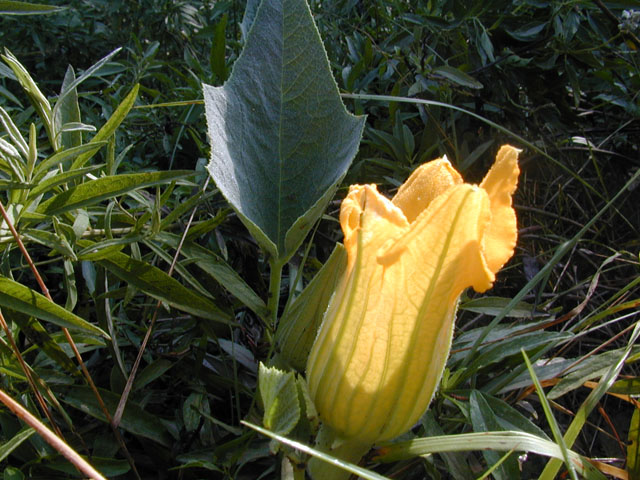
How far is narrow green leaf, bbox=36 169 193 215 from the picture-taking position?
0.83 meters

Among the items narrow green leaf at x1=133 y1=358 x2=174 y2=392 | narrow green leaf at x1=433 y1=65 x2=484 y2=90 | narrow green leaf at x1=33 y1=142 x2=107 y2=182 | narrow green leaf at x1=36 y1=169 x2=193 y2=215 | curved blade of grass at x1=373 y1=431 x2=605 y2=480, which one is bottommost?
narrow green leaf at x1=133 y1=358 x2=174 y2=392

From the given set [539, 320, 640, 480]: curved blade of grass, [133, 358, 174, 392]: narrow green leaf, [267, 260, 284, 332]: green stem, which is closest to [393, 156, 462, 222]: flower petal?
[267, 260, 284, 332]: green stem

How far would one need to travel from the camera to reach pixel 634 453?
2.72ft

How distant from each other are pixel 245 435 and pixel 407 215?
1.15 feet

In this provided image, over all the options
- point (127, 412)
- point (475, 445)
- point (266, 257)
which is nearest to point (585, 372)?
point (475, 445)

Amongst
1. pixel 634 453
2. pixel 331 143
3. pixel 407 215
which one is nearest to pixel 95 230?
pixel 331 143

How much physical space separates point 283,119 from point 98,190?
28cm

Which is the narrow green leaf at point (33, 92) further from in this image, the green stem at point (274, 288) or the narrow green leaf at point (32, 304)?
the green stem at point (274, 288)

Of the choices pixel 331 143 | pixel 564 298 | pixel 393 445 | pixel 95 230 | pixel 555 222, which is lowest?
pixel 564 298

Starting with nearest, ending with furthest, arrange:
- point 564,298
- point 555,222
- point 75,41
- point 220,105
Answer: point 220,105 < point 564,298 < point 555,222 < point 75,41

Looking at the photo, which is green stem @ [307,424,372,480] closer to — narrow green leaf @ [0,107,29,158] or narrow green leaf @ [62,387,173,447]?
narrow green leaf @ [62,387,173,447]

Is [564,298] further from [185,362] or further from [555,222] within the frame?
[185,362]

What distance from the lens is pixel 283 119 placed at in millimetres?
937

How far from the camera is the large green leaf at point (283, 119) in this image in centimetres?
90
